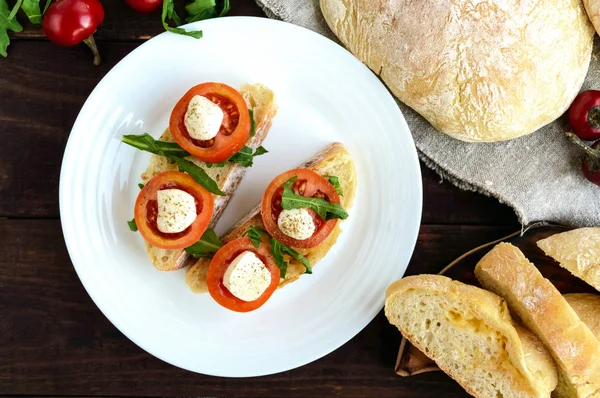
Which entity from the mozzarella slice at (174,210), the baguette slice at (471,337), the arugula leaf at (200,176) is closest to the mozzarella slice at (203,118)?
the arugula leaf at (200,176)

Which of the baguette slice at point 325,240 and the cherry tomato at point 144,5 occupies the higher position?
Answer: the cherry tomato at point 144,5

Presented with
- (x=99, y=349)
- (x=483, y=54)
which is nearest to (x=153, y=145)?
(x=99, y=349)

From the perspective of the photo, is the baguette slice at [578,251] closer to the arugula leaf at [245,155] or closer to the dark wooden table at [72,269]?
the dark wooden table at [72,269]

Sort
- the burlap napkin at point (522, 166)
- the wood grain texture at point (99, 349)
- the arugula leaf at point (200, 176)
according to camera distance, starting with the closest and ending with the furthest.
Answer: the arugula leaf at point (200, 176)
the burlap napkin at point (522, 166)
the wood grain texture at point (99, 349)

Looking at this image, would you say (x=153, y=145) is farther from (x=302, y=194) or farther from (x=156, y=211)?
(x=302, y=194)

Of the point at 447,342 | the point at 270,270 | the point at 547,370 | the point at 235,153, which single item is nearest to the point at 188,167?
the point at 235,153

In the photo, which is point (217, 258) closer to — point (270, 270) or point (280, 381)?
point (270, 270)
